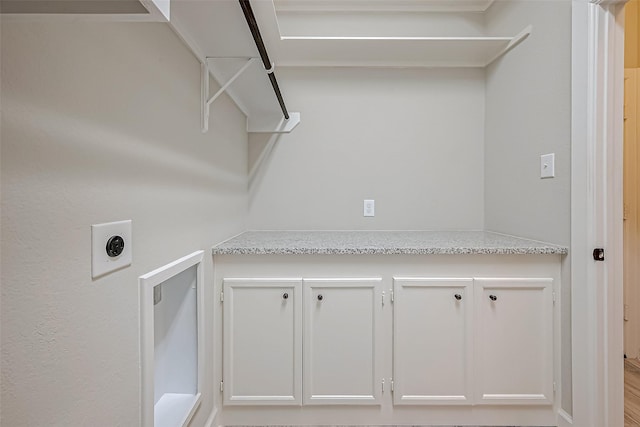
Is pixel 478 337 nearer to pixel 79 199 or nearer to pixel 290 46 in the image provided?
Result: pixel 79 199

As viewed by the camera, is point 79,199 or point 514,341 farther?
point 514,341

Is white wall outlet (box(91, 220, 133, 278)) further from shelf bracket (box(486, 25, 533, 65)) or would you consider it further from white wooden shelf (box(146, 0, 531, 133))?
shelf bracket (box(486, 25, 533, 65))

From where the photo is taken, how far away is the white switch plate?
1.47 m

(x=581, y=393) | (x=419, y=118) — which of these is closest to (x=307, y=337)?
(x=581, y=393)

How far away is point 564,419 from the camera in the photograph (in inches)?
54.6

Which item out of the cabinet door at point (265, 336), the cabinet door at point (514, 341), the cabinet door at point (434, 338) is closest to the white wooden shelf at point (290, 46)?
the cabinet door at point (265, 336)

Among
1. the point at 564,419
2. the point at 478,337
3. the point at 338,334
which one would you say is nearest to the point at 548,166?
the point at 478,337

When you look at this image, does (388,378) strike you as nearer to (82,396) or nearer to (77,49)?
(82,396)

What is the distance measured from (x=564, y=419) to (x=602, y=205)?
3.24 feet

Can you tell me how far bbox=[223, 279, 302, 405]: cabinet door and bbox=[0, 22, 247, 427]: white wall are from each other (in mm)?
486

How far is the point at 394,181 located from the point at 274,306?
122 cm

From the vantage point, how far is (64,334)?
58cm

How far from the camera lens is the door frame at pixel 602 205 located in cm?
124

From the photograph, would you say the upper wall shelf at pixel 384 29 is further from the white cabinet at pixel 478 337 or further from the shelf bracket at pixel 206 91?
the white cabinet at pixel 478 337
